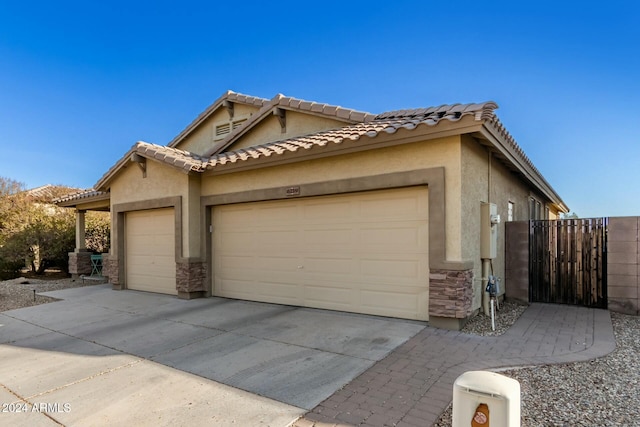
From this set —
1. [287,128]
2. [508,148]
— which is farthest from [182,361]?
[287,128]

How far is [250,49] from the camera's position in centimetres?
1392

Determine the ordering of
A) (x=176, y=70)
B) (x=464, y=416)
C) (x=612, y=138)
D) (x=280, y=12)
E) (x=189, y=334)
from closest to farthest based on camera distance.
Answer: (x=464, y=416) → (x=189, y=334) → (x=280, y=12) → (x=176, y=70) → (x=612, y=138)

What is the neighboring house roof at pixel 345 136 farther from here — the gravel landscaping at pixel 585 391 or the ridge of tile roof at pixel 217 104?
the gravel landscaping at pixel 585 391

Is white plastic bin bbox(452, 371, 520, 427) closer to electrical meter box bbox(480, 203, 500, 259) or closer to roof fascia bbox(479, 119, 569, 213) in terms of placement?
roof fascia bbox(479, 119, 569, 213)

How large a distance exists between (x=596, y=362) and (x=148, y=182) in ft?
36.9

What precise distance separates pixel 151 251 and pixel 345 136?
24.7 ft

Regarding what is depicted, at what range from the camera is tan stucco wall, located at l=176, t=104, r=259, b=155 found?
46.1 ft

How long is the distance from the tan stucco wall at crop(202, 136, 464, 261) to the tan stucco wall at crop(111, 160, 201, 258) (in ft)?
3.63

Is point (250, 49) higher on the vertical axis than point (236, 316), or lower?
higher

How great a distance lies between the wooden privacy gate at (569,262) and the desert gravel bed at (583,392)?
11.2 feet

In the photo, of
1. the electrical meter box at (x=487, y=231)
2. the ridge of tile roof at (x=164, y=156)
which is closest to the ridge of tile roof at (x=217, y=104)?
the ridge of tile roof at (x=164, y=156)

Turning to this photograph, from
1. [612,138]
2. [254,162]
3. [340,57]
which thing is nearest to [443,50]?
[340,57]

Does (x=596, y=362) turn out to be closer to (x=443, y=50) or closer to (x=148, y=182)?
(x=443, y=50)

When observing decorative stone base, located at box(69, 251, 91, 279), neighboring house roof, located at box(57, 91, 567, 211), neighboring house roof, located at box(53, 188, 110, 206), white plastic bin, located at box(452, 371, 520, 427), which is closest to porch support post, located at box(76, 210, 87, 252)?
decorative stone base, located at box(69, 251, 91, 279)
